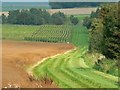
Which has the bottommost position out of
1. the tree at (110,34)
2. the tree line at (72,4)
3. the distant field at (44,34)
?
the distant field at (44,34)

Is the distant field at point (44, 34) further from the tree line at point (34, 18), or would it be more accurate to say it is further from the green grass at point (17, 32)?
the tree line at point (34, 18)

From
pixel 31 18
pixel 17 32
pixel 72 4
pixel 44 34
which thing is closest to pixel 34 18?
pixel 31 18

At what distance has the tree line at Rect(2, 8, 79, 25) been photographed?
12012 centimetres

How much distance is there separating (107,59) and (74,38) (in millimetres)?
63141

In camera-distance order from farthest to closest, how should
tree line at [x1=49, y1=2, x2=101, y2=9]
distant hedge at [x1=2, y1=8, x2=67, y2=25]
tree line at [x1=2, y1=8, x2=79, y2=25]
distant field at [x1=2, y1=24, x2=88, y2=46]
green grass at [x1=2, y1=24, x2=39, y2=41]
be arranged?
tree line at [x1=49, y1=2, x2=101, y2=9], tree line at [x1=2, y1=8, x2=79, y2=25], distant hedge at [x1=2, y1=8, x2=67, y2=25], green grass at [x1=2, y1=24, x2=39, y2=41], distant field at [x1=2, y1=24, x2=88, y2=46]

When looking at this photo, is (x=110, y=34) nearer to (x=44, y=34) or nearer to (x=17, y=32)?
(x=44, y=34)

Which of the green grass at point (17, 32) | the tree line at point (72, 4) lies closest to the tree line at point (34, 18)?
the green grass at point (17, 32)

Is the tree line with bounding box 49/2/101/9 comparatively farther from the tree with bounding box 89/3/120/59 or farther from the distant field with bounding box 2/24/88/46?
the tree with bounding box 89/3/120/59

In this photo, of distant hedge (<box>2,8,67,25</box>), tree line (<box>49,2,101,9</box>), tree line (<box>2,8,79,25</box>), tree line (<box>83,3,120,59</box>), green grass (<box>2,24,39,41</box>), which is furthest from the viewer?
tree line (<box>49,2,101,9</box>)

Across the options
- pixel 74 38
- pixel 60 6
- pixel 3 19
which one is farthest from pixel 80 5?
pixel 74 38

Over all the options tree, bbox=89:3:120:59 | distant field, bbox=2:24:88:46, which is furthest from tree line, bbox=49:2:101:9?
tree, bbox=89:3:120:59

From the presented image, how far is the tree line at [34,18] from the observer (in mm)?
120125

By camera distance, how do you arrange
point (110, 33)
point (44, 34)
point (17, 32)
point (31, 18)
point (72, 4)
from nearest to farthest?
point (110, 33) → point (44, 34) → point (17, 32) → point (31, 18) → point (72, 4)

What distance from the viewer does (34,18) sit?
398 ft
